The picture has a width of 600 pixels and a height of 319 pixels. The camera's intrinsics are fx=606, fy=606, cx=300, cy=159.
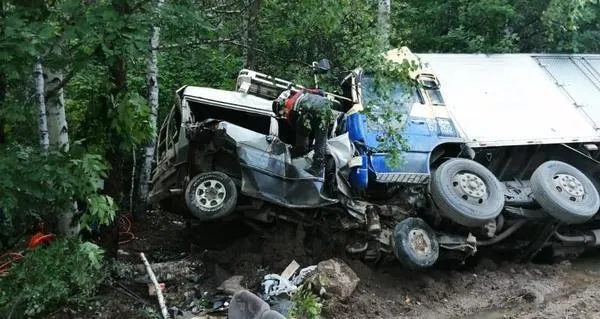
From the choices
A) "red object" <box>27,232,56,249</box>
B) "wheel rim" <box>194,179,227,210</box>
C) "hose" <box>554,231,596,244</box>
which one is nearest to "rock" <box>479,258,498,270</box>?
"hose" <box>554,231,596,244</box>

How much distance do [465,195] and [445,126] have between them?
1.03 metres

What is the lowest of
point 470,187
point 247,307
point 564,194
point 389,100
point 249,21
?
point 247,307

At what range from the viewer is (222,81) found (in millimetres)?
9977

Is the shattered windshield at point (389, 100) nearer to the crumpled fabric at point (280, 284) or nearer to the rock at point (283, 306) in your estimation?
the crumpled fabric at point (280, 284)

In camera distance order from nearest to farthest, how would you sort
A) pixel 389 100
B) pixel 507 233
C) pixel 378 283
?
pixel 378 283 → pixel 389 100 → pixel 507 233

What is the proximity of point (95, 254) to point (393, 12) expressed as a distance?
7290 mm

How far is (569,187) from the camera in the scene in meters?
7.11

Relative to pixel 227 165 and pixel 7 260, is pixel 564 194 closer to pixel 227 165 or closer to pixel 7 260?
pixel 227 165

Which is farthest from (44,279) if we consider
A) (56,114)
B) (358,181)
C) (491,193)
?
(491,193)

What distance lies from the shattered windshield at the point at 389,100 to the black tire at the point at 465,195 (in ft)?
2.61

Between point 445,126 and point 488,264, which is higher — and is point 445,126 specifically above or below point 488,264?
above

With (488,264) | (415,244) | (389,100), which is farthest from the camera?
(488,264)

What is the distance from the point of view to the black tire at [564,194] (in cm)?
688

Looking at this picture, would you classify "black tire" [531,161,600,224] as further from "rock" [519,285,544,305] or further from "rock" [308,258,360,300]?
"rock" [308,258,360,300]
